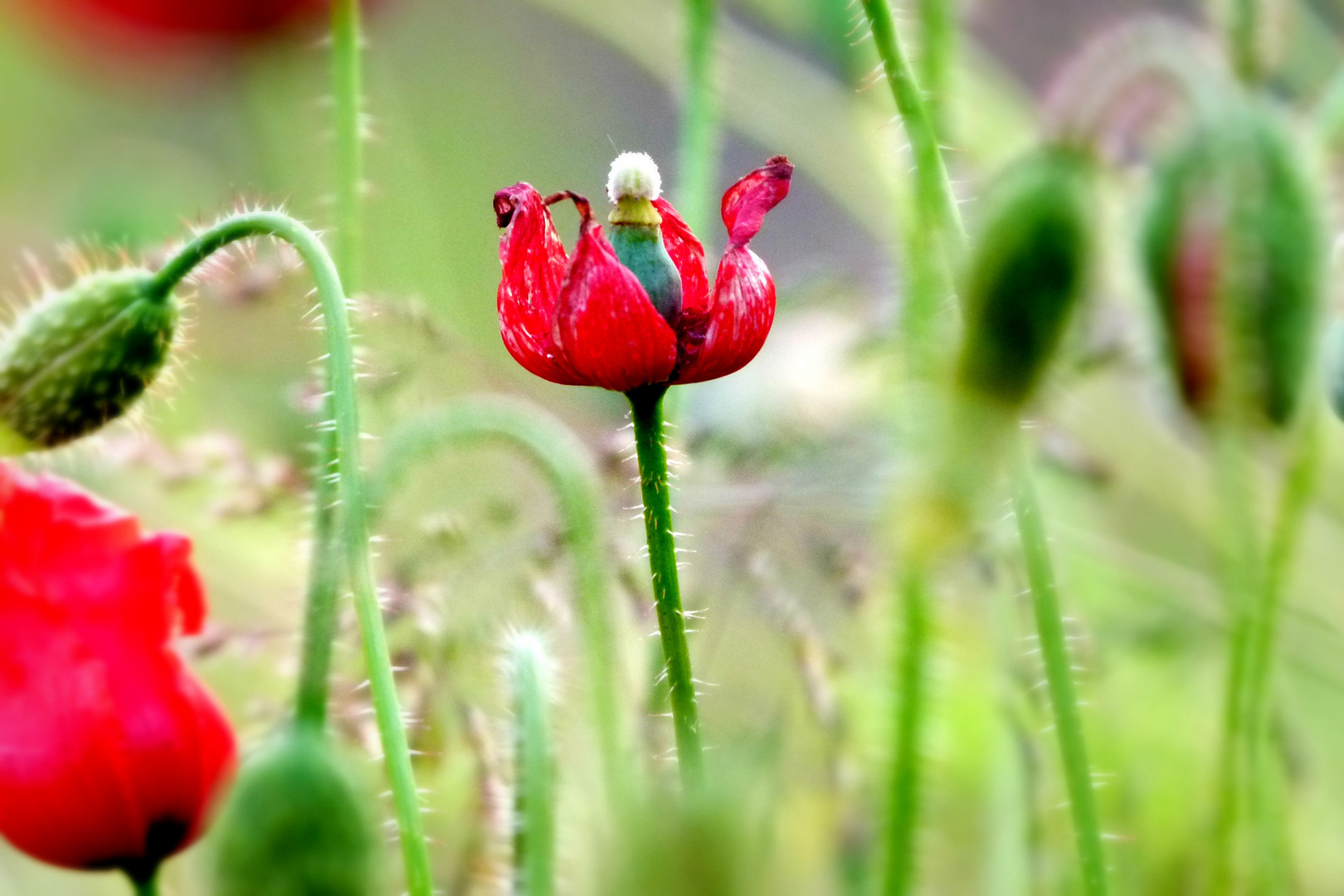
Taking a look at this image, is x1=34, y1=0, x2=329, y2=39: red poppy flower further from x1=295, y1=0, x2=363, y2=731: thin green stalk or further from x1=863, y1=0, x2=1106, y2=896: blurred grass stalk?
x1=863, y1=0, x2=1106, y2=896: blurred grass stalk

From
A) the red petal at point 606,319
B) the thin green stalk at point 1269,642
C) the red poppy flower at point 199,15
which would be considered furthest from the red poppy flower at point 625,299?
the red poppy flower at point 199,15

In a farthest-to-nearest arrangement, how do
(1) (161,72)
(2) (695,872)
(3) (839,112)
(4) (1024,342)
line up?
(1) (161,72)
(3) (839,112)
(4) (1024,342)
(2) (695,872)

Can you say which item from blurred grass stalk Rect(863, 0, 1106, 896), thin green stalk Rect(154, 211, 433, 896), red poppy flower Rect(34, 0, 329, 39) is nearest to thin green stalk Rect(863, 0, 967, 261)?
blurred grass stalk Rect(863, 0, 1106, 896)

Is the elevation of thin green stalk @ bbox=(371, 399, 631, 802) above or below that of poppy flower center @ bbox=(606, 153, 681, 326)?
below

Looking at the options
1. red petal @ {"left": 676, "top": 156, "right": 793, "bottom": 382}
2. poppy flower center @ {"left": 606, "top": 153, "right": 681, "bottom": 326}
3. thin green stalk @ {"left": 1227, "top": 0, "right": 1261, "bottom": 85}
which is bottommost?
red petal @ {"left": 676, "top": 156, "right": 793, "bottom": 382}

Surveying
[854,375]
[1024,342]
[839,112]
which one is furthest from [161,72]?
[1024,342]

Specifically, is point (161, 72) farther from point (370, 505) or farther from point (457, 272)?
point (370, 505)
